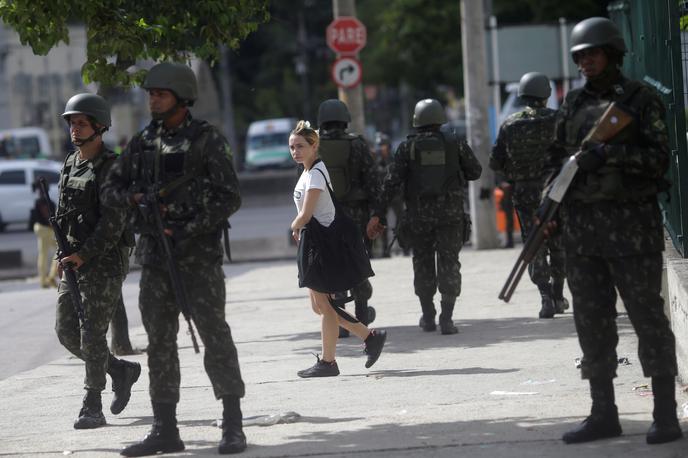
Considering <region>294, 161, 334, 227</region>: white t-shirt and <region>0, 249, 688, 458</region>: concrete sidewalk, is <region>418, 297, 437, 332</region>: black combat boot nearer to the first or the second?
<region>0, 249, 688, 458</region>: concrete sidewalk

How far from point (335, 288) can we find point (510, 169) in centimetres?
287

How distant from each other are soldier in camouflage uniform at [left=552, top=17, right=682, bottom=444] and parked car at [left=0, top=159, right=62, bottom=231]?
27584mm

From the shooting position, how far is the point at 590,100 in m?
6.17

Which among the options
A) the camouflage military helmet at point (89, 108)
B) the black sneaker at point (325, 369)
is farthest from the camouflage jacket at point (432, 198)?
the camouflage military helmet at point (89, 108)

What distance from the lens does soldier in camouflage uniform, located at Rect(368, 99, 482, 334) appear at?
10672 millimetres

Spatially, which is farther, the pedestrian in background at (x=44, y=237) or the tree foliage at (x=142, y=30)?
the pedestrian in background at (x=44, y=237)

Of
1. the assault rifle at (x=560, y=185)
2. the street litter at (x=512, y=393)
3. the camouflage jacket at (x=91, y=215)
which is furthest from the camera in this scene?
the street litter at (x=512, y=393)

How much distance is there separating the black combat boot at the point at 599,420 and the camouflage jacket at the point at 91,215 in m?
2.72

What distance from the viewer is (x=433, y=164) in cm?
1068

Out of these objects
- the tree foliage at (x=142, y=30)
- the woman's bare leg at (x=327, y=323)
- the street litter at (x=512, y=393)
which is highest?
the tree foliage at (x=142, y=30)

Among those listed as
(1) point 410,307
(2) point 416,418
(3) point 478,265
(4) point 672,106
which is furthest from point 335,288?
(3) point 478,265

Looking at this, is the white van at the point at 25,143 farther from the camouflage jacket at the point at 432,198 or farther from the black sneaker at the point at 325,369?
the black sneaker at the point at 325,369

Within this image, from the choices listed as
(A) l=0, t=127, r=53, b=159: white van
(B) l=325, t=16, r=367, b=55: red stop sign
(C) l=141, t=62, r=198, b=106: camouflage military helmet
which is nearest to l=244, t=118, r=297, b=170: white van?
(A) l=0, t=127, r=53, b=159: white van

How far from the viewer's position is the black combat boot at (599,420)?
628 centimetres
